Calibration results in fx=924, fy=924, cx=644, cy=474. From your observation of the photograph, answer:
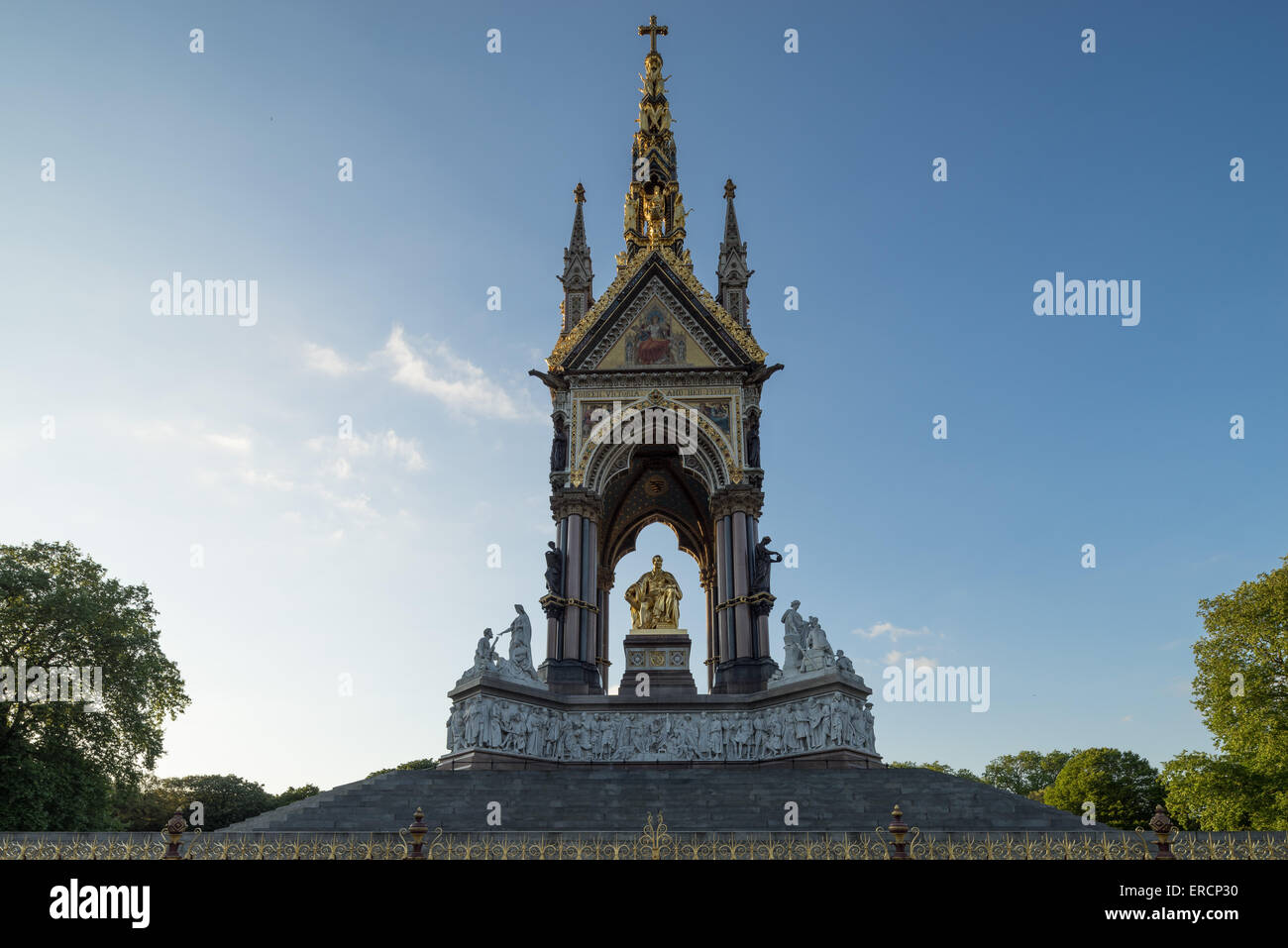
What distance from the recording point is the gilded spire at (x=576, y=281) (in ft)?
110

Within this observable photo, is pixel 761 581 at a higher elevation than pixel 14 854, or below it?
higher

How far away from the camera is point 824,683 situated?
80.6 ft

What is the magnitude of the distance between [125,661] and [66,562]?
161 inches

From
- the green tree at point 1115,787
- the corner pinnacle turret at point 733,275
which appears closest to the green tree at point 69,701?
the corner pinnacle turret at point 733,275

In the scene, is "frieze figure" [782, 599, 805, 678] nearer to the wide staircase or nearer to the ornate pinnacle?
the wide staircase

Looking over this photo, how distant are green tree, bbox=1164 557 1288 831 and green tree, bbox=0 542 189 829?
33.1 meters

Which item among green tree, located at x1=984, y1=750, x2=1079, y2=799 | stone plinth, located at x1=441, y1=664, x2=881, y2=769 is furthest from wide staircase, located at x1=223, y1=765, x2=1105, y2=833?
green tree, located at x1=984, y1=750, x2=1079, y2=799

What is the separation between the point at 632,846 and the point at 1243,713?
78.9 ft

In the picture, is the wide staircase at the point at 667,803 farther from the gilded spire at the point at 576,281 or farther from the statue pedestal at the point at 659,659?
the gilded spire at the point at 576,281

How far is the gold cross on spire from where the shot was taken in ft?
124

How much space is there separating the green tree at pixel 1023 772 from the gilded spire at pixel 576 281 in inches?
2359

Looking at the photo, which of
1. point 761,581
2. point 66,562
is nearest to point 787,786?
point 761,581
